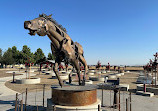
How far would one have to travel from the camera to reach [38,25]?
5715 mm

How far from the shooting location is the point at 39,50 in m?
85.5

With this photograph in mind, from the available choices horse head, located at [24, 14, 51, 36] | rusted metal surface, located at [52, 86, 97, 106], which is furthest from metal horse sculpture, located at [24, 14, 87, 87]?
rusted metal surface, located at [52, 86, 97, 106]

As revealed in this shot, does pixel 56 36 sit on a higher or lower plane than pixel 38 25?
lower

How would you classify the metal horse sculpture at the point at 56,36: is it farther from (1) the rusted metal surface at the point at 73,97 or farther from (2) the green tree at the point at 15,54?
(2) the green tree at the point at 15,54

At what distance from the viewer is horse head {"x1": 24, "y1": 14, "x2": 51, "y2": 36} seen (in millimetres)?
5383

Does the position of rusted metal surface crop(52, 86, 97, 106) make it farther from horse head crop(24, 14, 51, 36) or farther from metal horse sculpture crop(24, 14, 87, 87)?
horse head crop(24, 14, 51, 36)

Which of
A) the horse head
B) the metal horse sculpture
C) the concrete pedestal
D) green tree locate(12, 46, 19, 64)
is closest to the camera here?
the horse head

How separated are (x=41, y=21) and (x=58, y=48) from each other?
1664 millimetres

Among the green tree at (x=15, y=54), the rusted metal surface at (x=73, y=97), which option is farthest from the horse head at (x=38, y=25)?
the green tree at (x=15, y=54)

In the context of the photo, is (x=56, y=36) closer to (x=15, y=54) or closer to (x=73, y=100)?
(x=73, y=100)

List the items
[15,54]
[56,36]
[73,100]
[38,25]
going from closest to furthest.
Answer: [38,25] < [73,100] < [56,36] < [15,54]

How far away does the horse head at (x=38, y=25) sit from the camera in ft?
17.7

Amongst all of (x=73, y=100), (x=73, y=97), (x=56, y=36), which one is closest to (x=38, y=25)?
(x=56, y=36)

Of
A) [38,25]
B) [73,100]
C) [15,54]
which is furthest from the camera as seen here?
[15,54]
